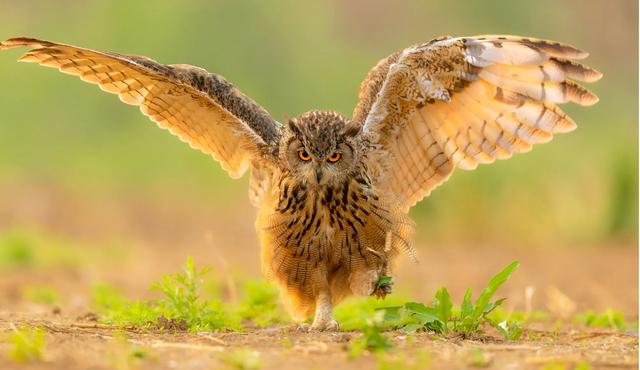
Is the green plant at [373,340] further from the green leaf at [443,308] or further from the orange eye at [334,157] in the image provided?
the orange eye at [334,157]

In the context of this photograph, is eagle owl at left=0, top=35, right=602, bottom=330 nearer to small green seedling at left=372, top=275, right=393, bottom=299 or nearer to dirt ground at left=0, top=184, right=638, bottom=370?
small green seedling at left=372, top=275, right=393, bottom=299

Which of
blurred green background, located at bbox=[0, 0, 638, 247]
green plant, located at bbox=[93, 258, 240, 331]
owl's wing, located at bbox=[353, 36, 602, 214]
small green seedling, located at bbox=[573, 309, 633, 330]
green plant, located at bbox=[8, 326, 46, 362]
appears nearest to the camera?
green plant, located at bbox=[8, 326, 46, 362]

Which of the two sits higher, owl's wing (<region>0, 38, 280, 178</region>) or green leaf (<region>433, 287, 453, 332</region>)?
owl's wing (<region>0, 38, 280, 178</region>)

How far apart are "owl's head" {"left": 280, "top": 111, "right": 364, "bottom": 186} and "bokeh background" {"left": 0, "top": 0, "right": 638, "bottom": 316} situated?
13.7 ft

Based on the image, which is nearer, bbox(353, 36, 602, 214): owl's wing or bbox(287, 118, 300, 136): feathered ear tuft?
bbox(287, 118, 300, 136): feathered ear tuft

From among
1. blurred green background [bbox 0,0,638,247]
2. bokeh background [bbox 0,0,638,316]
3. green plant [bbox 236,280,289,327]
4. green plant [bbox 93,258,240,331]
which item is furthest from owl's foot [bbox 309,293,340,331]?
blurred green background [bbox 0,0,638,247]

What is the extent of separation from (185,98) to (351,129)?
4.23 ft

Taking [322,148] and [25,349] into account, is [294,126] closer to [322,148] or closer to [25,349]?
[322,148]

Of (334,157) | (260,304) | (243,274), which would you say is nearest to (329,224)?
(334,157)

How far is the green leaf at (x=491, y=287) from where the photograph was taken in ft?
18.0

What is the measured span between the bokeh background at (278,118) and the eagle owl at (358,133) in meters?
3.38

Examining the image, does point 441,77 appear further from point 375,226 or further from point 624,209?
point 624,209

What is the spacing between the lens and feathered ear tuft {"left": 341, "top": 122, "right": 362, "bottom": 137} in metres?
5.88

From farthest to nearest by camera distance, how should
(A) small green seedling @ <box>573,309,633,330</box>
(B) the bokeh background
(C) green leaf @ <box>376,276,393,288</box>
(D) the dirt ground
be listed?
Result: (B) the bokeh background
(A) small green seedling @ <box>573,309,633,330</box>
(C) green leaf @ <box>376,276,393,288</box>
(D) the dirt ground
